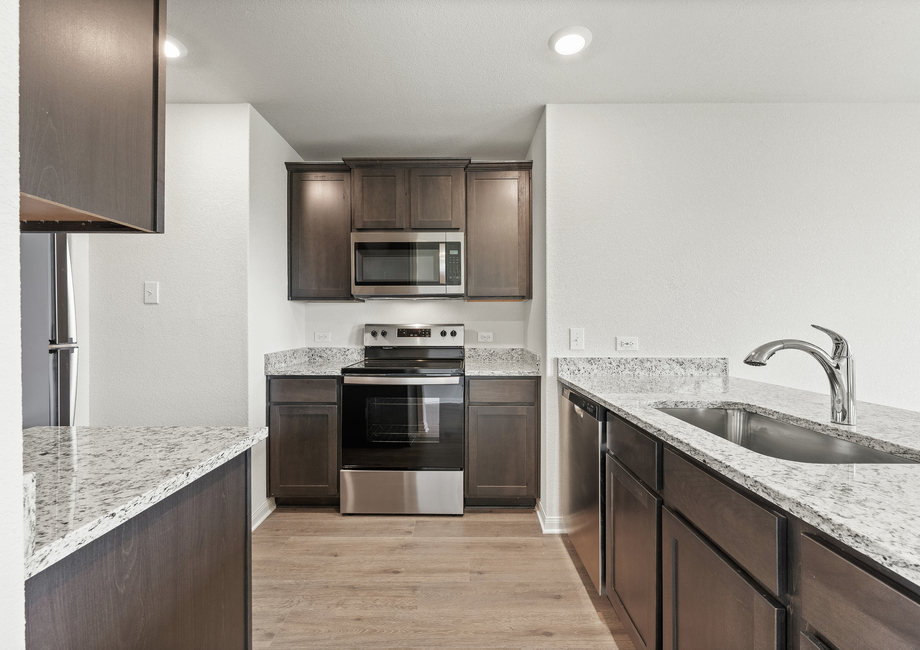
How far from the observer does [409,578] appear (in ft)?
6.73

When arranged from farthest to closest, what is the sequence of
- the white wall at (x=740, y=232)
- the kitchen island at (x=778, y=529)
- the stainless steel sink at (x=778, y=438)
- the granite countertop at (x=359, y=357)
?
the granite countertop at (x=359, y=357)
the white wall at (x=740, y=232)
the stainless steel sink at (x=778, y=438)
the kitchen island at (x=778, y=529)

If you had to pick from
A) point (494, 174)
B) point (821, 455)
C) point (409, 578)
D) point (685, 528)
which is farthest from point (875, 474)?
point (494, 174)

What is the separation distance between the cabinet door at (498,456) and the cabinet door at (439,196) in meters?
1.27

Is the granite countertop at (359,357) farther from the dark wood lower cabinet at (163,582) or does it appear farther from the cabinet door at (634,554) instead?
the dark wood lower cabinet at (163,582)

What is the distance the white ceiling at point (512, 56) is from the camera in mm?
1765

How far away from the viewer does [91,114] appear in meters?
0.74

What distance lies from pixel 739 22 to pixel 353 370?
2509 mm

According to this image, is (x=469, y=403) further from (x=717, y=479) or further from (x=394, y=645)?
(x=717, y=479)

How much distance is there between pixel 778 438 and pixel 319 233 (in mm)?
2765

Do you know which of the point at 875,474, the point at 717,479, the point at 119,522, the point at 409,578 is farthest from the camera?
the point at 409,578

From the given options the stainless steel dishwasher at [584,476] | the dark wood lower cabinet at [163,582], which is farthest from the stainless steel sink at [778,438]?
the dark wood lower cabinet at [163,582]

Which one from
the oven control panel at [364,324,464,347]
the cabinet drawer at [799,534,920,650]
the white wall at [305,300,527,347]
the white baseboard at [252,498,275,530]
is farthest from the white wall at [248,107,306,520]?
the cabinet drawer at [799,534,920,650]

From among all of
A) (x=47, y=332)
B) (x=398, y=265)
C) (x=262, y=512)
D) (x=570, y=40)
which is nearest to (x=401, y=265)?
(x=398, y=265)

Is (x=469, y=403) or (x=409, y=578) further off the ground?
(x=469, y=403)
